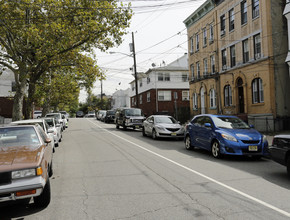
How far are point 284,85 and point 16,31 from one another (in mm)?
17834

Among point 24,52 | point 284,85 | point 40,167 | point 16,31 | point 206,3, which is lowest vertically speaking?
point 40,167

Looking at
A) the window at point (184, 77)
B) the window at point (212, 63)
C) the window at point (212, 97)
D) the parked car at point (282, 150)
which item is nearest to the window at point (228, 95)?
the window at point (212, 97)

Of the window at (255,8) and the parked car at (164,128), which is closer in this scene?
the parked car at (164,128)

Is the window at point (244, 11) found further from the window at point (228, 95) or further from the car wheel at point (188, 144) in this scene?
the car wheel at point (188, 144)

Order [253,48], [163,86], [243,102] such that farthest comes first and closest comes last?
1. [163,86]
2. [243,102]
3. [253,48]

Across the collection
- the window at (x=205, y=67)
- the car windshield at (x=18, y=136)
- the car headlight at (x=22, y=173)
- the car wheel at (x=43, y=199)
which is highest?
the window at (x=205, y=67)

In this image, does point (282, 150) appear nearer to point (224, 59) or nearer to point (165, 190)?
point (165, 190)

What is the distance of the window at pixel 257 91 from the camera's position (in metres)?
20.4

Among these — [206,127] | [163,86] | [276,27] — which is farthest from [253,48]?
[163,86]

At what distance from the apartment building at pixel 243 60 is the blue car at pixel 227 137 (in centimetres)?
970

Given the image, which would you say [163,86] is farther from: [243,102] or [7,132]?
[7,132]

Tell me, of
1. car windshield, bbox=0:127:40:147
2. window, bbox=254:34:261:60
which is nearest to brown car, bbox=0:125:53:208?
car windshield, bbox=0:127:40:147

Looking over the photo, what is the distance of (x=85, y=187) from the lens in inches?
245

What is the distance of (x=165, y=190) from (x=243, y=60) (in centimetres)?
1911
